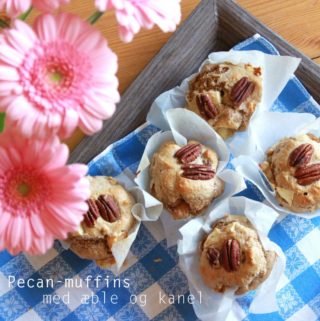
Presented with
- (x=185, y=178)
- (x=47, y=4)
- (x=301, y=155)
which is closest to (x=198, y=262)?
(x=185, y=178)

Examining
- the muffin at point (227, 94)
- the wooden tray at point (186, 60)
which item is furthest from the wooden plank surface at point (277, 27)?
the muffin at point (227, 94)

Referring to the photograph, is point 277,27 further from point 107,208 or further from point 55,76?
point 55,76

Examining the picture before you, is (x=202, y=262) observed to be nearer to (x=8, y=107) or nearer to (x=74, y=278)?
(x=74, y=278)

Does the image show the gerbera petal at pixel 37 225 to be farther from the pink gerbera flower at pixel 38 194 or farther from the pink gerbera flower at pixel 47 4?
the pink gerbera flower at pixel 47 4

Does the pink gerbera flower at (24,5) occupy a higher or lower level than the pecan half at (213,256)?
higher

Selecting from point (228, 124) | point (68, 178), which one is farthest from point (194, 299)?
point (68, 178)

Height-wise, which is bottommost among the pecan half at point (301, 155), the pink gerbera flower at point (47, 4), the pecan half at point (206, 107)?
the pecan half at point (301, 155)

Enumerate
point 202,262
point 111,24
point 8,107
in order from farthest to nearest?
point 111,24 < point 202,262 < point 8,107
